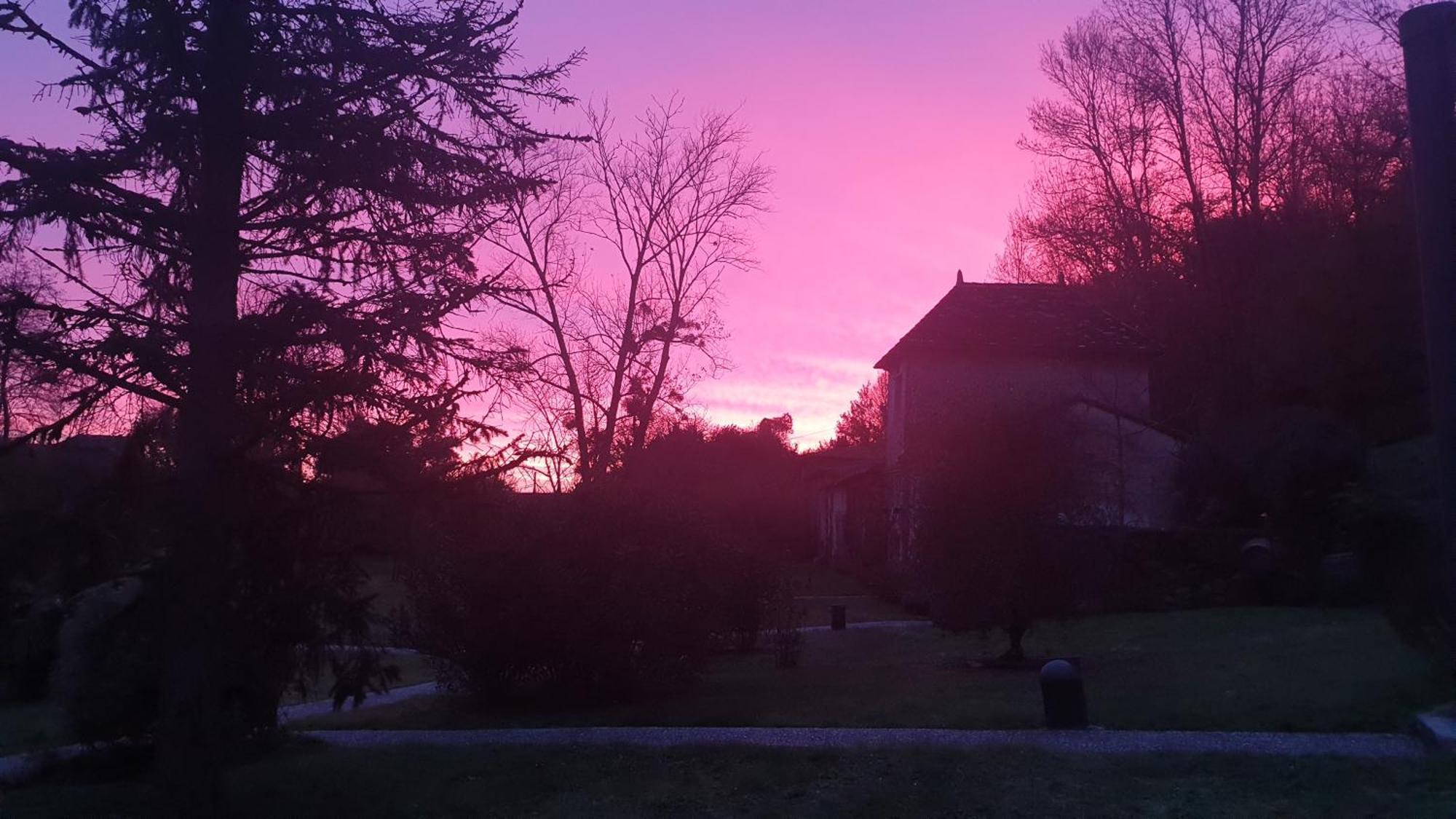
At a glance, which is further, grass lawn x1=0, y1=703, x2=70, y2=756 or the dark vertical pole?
grass lawn x1=0, y1=703, x2=70, y2=756

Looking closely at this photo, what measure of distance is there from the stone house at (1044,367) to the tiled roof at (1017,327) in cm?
3

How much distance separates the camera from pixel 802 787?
9500mm

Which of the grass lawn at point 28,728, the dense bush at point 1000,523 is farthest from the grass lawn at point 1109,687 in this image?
the grass lawn at point 28,728

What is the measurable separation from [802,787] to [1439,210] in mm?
6891

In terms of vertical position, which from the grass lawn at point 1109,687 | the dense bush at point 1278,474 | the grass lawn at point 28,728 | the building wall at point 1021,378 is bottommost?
the grass lawn at point 28,728

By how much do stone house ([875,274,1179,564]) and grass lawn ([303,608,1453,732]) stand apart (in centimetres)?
669

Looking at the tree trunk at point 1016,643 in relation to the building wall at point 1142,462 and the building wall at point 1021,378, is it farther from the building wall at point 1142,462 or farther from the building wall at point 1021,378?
the building wall at point 1021,378

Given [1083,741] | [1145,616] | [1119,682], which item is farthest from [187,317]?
[1145,616]

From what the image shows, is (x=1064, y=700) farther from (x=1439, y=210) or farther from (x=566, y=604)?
(x=566, y=604)

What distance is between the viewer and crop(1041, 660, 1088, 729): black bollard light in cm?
1141

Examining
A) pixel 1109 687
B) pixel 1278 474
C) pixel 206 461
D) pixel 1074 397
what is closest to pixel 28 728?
pixel 206 461

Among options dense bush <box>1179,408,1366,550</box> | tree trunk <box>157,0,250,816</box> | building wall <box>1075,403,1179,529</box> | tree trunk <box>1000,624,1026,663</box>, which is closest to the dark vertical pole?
tree trunk <box>1000,624,1026,663</box>

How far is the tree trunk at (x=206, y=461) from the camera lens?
9.09 meters

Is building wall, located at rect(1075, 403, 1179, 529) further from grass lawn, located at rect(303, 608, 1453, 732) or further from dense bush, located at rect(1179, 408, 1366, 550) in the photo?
grass lawn, located at rect(303, 608, 1453, 732)
